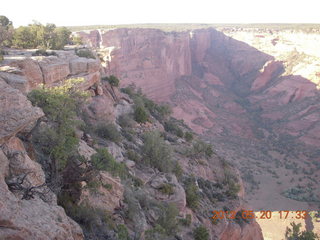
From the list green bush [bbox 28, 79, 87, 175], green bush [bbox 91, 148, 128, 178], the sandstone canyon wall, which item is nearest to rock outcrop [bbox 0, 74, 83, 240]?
green bush [bbox 28, 79, 87, 175]

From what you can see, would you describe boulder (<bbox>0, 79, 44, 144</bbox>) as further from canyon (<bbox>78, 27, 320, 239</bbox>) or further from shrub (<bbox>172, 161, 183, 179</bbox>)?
canyon (<bbox>78, 27, 320, 239</bbox>)

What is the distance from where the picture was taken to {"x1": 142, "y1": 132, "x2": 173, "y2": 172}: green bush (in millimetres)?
14081

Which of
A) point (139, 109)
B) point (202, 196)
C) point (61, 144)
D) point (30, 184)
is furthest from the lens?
point (139, 109)

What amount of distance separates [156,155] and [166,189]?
8.66ft

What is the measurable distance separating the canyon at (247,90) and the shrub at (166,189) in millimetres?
15717

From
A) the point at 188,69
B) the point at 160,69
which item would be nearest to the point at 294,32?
the point at 188,69

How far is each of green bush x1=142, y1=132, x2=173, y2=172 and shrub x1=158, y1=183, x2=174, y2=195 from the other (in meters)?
1.86

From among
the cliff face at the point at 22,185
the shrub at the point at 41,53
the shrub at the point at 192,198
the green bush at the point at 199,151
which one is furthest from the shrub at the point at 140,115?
the cliff face at the point at 22,185

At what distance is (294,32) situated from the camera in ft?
208

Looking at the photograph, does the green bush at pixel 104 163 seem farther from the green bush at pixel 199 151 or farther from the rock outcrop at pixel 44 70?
the green bush at pixel 199 151

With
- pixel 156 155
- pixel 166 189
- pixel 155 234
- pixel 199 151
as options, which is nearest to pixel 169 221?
pixel 155 234

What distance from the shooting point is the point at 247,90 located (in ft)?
199

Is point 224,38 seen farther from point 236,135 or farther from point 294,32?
point 236,135

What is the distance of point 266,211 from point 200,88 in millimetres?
36781
